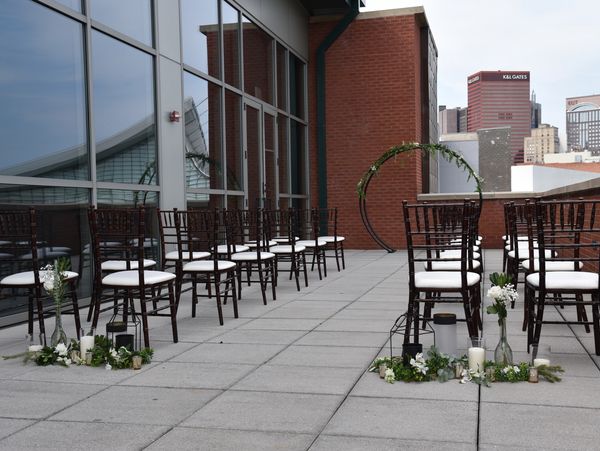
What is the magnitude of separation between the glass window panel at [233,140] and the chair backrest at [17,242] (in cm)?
436

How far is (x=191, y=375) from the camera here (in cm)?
362

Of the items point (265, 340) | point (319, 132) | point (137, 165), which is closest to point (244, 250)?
point (137, 165)

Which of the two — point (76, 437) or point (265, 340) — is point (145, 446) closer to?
point (76, 437)

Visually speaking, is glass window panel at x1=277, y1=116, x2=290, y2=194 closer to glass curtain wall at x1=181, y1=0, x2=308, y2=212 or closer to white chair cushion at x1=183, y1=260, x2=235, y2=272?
glass curtain wall at x1=181, y1=0, x2=308, y2=212

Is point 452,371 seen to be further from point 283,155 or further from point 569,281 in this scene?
point 283,155

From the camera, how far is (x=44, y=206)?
18.3ft

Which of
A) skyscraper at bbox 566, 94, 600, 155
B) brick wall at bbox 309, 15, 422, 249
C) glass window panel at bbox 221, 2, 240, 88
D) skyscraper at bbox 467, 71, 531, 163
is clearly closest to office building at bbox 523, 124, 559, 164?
skyscraper at bbox 467, 71, 531, 163

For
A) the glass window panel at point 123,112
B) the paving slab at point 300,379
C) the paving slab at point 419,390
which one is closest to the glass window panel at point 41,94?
the glass window panel at point 123,112

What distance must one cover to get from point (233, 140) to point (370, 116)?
391cm

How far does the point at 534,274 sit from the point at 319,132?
9.42 metres

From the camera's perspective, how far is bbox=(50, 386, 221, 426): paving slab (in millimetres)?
2891

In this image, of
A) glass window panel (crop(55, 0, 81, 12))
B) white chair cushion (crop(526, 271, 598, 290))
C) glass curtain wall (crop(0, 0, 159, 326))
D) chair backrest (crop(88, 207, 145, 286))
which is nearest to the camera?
white chair cushion (crop(526, 271, 598, 290))

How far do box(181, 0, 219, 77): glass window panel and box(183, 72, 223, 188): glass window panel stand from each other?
216 millimetres

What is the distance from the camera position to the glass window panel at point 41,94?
17.2 feet
